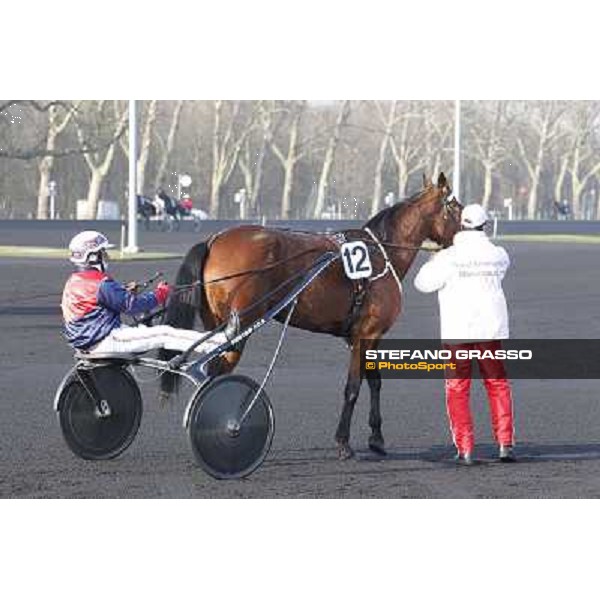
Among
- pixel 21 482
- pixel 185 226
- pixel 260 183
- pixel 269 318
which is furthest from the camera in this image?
pixel 260 183

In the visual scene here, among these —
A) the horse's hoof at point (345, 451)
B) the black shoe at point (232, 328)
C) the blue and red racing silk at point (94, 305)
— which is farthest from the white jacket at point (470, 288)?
the blue and red racing silk at point (94, 305)

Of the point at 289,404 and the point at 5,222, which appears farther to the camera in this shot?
the point at 5,222

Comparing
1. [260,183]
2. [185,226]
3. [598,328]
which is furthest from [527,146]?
[598,328]

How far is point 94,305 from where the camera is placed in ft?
31.9

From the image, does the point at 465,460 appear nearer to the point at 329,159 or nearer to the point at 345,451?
the point at 345,451

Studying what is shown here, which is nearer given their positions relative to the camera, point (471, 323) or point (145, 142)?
point (471, 323)

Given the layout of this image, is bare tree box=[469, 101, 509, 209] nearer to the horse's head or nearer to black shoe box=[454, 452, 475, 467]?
the horse's head

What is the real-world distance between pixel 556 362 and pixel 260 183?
73911 millimetres

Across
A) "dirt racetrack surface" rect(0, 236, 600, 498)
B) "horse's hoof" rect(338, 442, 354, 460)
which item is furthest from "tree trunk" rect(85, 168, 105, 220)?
"horse's hoof" rect(338, 442, 354, 460)

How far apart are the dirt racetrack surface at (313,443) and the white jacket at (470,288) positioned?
91cm

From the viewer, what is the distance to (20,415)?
485 inches

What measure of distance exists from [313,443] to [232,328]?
148 cm

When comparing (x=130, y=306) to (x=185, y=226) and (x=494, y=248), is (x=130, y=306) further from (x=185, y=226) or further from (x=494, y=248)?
(x=185, y=226)

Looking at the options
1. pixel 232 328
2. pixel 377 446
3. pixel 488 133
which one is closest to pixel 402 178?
pixel 488 133
